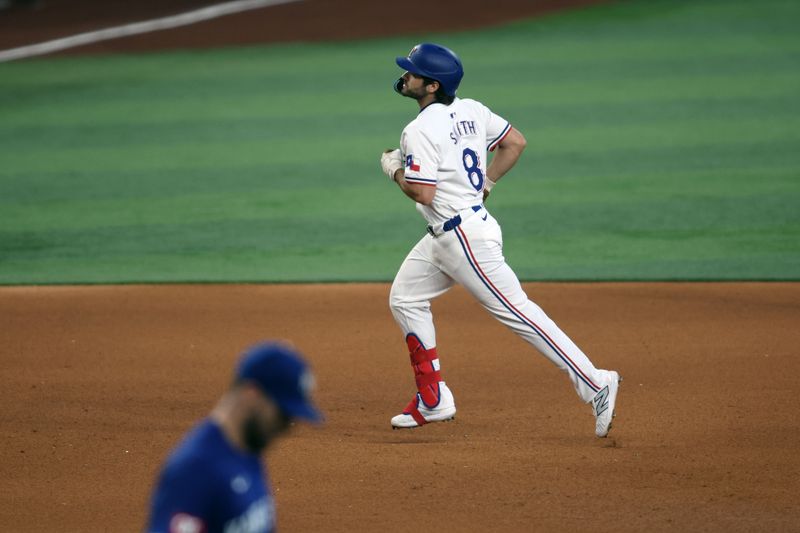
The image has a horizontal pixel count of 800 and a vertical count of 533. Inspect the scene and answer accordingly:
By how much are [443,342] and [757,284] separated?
9.39 ft

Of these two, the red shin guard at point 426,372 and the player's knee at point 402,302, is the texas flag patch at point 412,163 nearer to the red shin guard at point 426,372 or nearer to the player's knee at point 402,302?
the player's knee at point 402,302

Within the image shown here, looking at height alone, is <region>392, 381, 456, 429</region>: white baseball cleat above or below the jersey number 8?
below

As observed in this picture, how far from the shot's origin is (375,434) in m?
6.59

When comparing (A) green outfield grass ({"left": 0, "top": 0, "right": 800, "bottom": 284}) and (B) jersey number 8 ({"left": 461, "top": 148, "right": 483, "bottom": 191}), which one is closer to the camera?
(B) jersey number 8 ({"left": 461, "top": 148, "right": 483, "bottom": 191})

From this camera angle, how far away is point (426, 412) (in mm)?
6605

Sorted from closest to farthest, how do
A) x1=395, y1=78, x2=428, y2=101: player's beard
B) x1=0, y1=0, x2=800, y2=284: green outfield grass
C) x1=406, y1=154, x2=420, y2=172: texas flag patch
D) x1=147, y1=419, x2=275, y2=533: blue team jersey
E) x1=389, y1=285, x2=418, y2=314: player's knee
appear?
x1=147, y1=419, x2=275, y2=533: blue team jersey → x1=406, y1=154, x2=420, y2=172: texas flag patch → x1=395, y1=78, x2=428, y2=101: player's beard → x1=389, y1=285, x2=418, y2=314: player's knee → x1=0, y1=0, x2=800, y2=284: green outfield grass

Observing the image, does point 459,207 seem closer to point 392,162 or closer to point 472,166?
point 472,166

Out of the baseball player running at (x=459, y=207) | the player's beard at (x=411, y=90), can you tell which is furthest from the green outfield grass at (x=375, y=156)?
the player's beard at (x=411, y=90)

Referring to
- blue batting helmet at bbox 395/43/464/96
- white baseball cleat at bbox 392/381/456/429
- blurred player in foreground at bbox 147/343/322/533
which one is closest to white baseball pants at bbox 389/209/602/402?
white baseball cleat at bbox 392/381/456/429

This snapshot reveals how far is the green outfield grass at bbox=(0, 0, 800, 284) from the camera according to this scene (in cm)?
1056

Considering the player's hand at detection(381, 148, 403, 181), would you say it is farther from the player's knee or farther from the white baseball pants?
the player's knee

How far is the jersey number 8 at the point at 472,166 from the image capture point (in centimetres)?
628

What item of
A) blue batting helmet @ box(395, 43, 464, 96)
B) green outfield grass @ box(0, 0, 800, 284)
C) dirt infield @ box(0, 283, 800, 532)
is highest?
blue batting helmet @ box(395, 43, 464, 96)

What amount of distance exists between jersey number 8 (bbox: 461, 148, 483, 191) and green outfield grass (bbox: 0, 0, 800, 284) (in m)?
3.57
